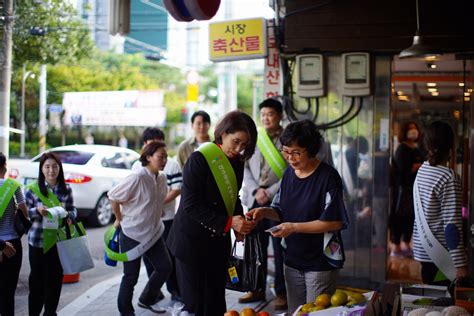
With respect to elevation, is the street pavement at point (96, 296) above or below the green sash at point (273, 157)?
below

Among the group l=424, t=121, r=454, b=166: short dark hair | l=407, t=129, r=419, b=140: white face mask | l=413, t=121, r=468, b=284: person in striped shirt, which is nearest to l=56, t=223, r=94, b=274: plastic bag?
l=413, t=121, r=468, b=284: person in striped shirt

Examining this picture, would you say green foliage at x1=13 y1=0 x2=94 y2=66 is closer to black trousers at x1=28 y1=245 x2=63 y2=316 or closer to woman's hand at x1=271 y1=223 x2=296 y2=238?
black trousers at x1=28 y1=245 x2=63 y2=316

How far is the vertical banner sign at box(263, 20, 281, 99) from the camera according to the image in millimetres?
7172

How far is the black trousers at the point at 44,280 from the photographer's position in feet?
17.4

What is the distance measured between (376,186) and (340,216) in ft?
9.79

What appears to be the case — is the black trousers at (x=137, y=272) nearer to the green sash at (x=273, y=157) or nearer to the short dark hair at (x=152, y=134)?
the short dark hair at (x=152, y=134)

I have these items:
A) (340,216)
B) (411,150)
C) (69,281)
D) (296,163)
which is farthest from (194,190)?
(411,150)

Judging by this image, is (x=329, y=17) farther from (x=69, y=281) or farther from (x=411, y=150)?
(x=69, y=281)

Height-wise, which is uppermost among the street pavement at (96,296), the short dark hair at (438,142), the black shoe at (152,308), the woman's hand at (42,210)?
the short dark hair at (438,142)

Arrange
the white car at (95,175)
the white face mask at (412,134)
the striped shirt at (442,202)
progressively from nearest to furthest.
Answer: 1. the striped shirt at (442,202)
2. the white face mask at (412,134)
3. the white car at (95,175)

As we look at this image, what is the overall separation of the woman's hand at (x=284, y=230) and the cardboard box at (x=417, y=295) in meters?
0.78

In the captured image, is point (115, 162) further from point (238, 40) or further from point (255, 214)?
point (255, 214)

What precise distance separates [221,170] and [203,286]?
0.80 m

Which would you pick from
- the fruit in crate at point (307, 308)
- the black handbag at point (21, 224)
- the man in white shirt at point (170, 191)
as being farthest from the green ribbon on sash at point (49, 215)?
the fruit in crate at point (307, 308)
